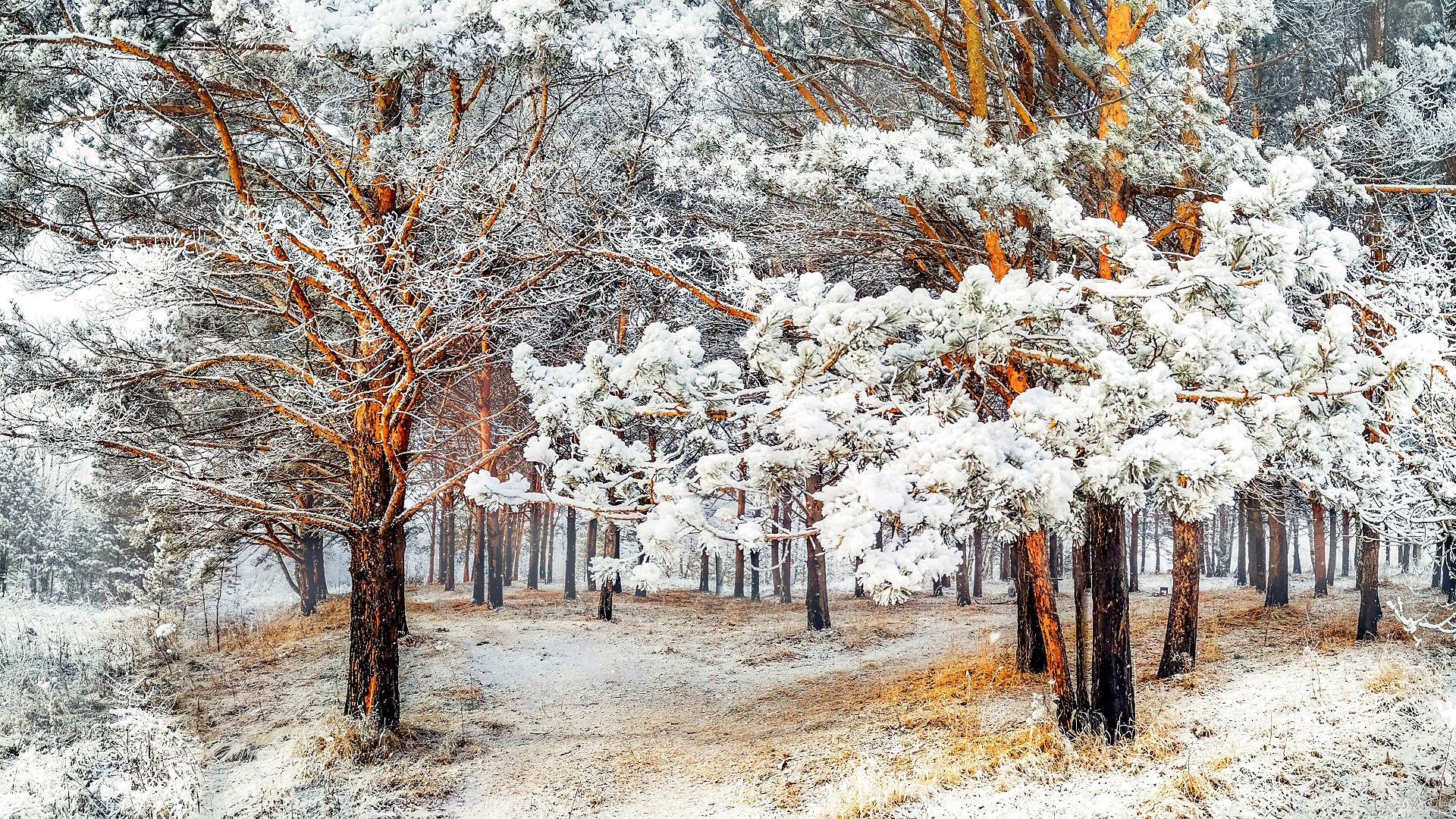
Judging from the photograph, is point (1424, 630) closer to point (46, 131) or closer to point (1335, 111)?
point (1335, 111)

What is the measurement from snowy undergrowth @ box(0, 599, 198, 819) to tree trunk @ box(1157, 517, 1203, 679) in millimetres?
10233

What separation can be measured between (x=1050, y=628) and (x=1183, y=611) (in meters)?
3.32

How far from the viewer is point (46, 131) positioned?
6754 millimetres

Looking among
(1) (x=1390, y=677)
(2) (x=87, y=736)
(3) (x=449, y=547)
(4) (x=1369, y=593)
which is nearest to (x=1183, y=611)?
(1) (x=1390, y=677)

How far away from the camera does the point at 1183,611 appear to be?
9.52 meters

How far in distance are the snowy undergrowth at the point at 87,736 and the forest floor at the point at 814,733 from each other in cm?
36

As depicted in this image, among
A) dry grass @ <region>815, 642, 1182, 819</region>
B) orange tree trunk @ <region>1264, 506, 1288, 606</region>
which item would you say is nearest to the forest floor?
dry grass @ <region>815, 642, 1182, 819</region>

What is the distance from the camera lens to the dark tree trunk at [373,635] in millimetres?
7406

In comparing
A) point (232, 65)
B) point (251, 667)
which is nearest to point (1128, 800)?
point (232, 65)

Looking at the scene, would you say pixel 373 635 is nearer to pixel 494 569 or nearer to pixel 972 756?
pixel 972 756

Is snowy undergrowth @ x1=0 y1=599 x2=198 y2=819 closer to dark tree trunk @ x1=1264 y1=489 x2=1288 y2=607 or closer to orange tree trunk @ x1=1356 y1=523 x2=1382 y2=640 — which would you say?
orange tree trunk @ x1=1356 y1=523 x2=1382 y2=640

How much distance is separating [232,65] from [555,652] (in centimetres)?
997

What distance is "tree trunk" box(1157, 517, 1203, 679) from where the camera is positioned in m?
9.32

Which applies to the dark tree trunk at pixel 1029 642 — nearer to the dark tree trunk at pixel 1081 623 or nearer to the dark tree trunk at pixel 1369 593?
the dark tree trunk at pixel 1081 623
